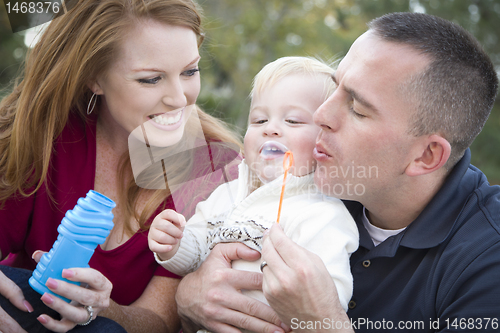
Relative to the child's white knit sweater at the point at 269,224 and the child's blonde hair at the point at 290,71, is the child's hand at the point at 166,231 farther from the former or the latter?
the child's blonde hair at the point at 290,71

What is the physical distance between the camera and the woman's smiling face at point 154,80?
A: 2.06 metres

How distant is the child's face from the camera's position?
5.81 feet

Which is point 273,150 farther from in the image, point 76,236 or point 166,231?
point 76,236

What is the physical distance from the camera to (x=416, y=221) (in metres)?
1.67

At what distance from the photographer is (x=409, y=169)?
65.6 inches

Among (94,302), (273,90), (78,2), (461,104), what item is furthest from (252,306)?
(78,2)

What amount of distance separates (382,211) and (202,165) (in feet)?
2.84

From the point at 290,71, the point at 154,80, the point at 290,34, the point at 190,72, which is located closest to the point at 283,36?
the point at 290,34

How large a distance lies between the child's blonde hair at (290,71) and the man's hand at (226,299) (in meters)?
0.70

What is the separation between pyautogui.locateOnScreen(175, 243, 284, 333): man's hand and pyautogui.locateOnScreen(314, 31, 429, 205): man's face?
45 centimetres

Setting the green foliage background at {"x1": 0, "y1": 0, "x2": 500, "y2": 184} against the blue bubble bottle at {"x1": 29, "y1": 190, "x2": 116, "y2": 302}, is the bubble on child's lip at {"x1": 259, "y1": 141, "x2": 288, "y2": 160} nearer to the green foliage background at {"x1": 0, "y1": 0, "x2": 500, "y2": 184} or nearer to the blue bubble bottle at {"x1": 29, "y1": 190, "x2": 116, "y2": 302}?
the blue bubble bottle at {"x1": 29, "y1": 190, "x2": 116, "y2": 302}

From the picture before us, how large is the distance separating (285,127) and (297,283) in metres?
0.66

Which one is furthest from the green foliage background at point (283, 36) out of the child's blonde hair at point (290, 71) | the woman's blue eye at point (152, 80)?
the child's blonde hair at point (290, 71)

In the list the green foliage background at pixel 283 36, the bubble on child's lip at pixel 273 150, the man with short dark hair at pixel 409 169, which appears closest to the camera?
the man with short dark hair at pixel 409 169
